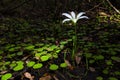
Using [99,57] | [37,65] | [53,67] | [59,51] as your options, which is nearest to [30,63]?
[37,65]

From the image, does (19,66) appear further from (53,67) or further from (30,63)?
(53,67)

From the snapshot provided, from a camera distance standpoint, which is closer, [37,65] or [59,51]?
[37,65]

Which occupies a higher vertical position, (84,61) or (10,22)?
(10,22)

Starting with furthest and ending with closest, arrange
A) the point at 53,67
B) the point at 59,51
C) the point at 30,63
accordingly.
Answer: the point at 59,51 < the point at 30,63 < the point at 53,67

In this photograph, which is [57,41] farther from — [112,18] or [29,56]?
[112,18]

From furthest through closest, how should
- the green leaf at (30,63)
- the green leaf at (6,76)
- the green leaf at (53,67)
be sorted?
1. the green leaf at (30,63)
2. the green leaf at (53,67)
3. the green leaf at (6,76)

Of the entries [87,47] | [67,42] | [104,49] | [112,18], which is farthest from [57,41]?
[112,18]

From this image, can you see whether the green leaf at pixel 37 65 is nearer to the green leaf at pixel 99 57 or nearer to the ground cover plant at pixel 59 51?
the ground cover plant at pixel 59 51

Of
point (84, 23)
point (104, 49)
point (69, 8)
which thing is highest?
point (69, 8)

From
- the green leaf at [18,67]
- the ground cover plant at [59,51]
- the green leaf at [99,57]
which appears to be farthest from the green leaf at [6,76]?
the green leaf at [99,57]
